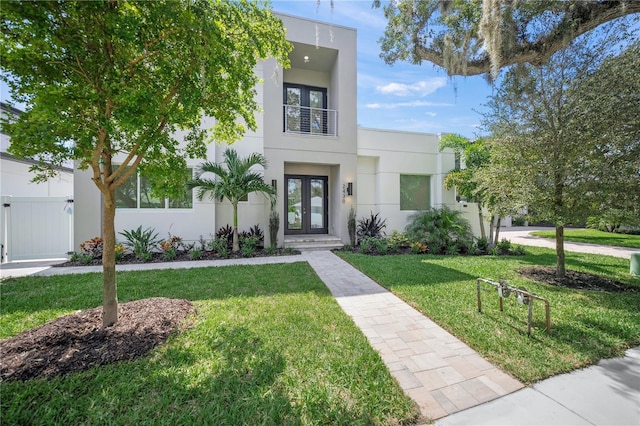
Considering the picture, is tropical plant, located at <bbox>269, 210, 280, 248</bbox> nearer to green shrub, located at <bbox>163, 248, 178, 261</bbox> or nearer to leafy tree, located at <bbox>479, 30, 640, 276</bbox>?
green shrub, located at <bbox>163, 248, 178, 261</bbox>

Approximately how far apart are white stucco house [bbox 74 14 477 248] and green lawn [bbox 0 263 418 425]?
481cm

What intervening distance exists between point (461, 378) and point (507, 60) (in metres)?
6.67

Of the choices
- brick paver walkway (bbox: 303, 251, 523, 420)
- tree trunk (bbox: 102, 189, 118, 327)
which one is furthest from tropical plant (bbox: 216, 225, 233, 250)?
tree trunk (bbox: 102, 189, 118, 327)

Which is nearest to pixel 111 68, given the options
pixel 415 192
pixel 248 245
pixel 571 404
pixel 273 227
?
pixel 571 404

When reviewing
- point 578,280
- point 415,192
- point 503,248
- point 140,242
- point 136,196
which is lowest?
point 578,280

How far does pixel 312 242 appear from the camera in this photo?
401 inches

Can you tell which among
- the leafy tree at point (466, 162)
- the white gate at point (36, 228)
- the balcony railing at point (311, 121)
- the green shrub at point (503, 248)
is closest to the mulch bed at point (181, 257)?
the white gate at point (36, 228)

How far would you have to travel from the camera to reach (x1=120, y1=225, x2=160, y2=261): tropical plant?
796 cm

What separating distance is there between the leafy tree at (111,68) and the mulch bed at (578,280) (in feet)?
24.4

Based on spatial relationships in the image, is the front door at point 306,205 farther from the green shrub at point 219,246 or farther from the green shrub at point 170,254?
the green shrub at point 170,254

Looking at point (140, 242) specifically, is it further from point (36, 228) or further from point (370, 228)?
point (370, 228)

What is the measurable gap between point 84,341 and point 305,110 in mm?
10114

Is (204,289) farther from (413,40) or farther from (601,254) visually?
(601,254)

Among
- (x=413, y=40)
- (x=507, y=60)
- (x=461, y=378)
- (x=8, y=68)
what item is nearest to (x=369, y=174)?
(x=413, y=40)
